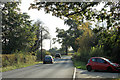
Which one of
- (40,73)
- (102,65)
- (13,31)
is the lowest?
(40,73)

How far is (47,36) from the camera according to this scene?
77188 millimetres

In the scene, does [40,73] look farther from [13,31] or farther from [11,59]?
[13,31]

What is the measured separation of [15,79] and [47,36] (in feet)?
211

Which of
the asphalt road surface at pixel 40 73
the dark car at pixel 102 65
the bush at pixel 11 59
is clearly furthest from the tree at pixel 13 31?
the dark car at pixel 102 65

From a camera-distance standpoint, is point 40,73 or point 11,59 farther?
point 11,59

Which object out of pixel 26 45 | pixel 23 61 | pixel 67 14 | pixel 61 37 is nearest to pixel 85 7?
pixel 67 14

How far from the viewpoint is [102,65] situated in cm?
1962

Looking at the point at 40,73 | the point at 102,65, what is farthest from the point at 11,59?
the point at 102,65

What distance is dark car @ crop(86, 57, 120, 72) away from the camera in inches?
737

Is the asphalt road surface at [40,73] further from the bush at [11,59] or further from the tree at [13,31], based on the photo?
the tree at [13,31]

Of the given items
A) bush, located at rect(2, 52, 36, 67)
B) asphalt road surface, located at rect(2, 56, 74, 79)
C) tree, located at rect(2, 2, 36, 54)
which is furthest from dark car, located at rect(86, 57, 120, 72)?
tree, located at rect(2, 2, 36, 54)

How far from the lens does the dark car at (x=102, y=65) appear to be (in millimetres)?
18719

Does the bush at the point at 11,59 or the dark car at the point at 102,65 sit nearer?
the dark car at the point at 102,65

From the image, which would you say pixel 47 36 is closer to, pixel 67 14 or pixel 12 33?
pixel 12 33
